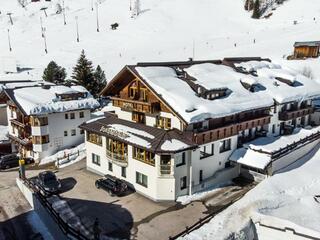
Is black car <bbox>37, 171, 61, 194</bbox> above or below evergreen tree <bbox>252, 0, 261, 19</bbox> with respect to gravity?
below

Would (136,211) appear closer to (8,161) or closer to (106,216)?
(106,216)

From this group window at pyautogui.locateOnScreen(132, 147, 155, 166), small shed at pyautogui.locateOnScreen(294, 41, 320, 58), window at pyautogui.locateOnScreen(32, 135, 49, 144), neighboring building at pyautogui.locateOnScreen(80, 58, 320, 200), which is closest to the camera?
neighboring building at pyautogui.locateOnScreen(80, 58, 320, 200)

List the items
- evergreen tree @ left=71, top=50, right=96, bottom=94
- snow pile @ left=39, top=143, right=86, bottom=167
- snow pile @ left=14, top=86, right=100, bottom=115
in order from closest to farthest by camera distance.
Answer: snow pile @ left=39, top=143, right=86, bottom=167
snow pile @ left=14, top=86, right=100, bottom=115
evergreen tree @ left=71, top=50, right=96, bottom=94

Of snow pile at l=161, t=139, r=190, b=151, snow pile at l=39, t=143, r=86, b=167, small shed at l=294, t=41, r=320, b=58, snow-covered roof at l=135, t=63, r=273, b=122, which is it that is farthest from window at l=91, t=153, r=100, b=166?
small shed at l=294, t=41, r=320, b=58

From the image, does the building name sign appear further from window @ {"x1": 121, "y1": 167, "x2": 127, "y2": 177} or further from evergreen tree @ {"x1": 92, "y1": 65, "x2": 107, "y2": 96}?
evergreen tree @ {"x1": 92, "y1": 65, "x2": 107, "y2": 96}

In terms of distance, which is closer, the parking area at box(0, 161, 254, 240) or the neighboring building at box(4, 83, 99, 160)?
the parking area at box(0, 161, 254, 240)

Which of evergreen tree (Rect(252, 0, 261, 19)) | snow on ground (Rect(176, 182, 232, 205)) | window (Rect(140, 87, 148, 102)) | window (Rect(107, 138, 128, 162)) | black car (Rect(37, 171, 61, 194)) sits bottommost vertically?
snow on ground (Rect(176, 182, 232, 205))

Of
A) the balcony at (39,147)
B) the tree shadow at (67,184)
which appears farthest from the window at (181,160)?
the balcony at (39,147)

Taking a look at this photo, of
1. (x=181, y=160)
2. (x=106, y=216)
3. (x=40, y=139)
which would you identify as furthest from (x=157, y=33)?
(x=106, y=216)

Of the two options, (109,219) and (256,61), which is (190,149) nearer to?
(109,219)
